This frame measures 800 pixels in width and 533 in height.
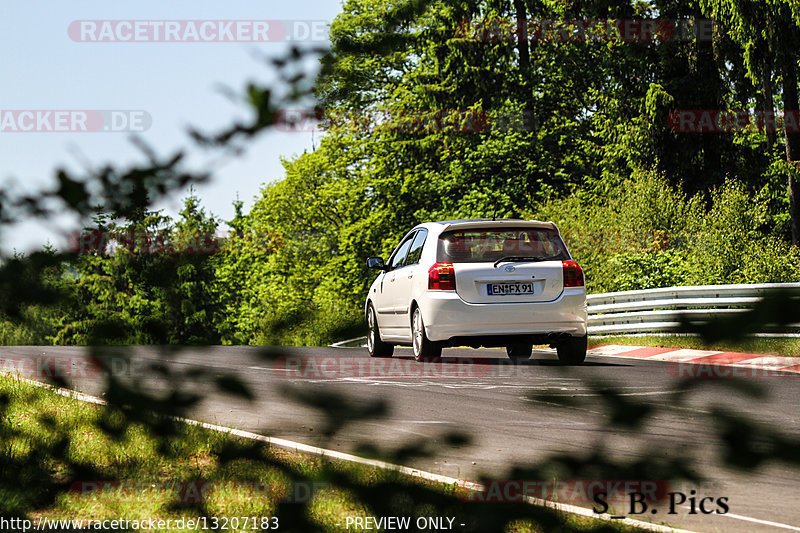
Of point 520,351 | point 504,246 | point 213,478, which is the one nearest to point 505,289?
point 504,246

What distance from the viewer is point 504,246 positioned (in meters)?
12.3

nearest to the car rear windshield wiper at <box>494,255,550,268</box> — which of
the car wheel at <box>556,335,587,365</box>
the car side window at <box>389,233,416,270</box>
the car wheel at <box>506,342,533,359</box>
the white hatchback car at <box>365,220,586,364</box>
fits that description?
the white hatchback car at <box>365,220,586,364</box>

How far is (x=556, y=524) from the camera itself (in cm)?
183

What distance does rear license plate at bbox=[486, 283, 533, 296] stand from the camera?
11938mm

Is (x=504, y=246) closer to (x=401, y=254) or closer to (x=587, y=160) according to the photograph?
(x=401, y=254)

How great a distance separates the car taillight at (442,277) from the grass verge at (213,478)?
29.9 feet

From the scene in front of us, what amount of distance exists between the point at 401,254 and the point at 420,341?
1994mm

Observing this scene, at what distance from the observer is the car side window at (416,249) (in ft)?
42.6

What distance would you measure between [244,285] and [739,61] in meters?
30.8

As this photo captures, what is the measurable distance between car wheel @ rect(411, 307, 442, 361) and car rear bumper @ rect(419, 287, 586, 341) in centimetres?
33

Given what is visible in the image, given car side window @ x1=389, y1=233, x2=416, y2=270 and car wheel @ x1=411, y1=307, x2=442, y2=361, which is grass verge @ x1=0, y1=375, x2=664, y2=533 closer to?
car wheel @ x1=411, y1=307, x2=442, y2=361

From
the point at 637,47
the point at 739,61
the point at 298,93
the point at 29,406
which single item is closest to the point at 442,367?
the point at 29,406

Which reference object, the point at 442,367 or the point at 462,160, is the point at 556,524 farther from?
the point at 462,160

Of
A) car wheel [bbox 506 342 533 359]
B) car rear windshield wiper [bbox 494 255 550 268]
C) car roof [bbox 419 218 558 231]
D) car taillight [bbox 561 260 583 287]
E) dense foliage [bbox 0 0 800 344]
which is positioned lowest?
car wheel [bbox 506 342 533 359]
